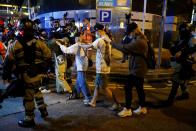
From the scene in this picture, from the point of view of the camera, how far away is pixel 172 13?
2520cm

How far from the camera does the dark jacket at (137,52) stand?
6.12m

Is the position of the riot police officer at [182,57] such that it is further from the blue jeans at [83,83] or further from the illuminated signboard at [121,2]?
the illuminated signboard at [121,2]

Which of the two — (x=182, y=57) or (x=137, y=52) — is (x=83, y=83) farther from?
(x=182, y=57)

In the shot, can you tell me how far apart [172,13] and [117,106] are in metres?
20.0

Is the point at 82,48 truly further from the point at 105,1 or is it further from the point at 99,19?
the point at 105,1

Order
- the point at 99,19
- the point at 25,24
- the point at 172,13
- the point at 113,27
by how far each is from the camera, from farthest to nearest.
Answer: the point at 172,13 → the point at 113,27 → the point at 99,19 → the point at 25,24

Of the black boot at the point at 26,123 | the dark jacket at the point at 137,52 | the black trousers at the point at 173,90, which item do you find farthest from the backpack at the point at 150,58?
the black boot at the point at 26,123

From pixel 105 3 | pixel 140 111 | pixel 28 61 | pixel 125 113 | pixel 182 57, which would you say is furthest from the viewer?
pixel 105 3

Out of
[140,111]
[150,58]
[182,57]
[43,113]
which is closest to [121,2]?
[182,57]

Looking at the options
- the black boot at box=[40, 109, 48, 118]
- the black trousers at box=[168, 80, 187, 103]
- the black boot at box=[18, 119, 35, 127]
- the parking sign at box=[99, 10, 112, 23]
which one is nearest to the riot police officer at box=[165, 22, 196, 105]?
the black trousers at box=[168, 80, 187, 103]

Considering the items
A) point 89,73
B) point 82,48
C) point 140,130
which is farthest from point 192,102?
point 89,73

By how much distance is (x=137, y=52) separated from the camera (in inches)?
243

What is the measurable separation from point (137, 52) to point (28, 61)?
224 centimetres

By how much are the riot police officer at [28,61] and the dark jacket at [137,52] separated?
5.33 ft
